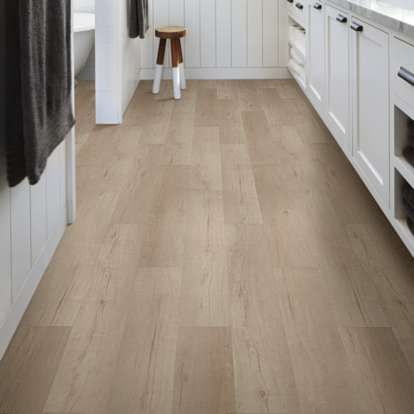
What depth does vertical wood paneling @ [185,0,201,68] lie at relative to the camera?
5293mm

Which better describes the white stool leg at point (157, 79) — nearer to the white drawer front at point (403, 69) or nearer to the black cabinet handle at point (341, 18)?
the black cabinet handle at point (341, 18)

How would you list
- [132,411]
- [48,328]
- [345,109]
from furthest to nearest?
[345,109]
[48,328]
[132,411]

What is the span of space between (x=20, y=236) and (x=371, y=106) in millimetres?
1339

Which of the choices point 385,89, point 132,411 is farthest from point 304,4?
point 132,411

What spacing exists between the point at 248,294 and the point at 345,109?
1259mm

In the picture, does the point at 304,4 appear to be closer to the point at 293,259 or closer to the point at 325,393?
the point at 293,259

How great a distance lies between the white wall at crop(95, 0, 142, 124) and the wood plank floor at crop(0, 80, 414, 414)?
676 millimetres

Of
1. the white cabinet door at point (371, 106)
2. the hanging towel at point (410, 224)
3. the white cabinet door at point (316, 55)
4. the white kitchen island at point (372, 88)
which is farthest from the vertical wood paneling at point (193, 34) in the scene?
the hanging towel at point (410, 224)

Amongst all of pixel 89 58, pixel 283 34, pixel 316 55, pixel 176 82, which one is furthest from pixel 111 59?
pixel 283 34

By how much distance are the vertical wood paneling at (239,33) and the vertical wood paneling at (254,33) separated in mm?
33

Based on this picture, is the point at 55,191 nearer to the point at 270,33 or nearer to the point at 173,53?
the point at 173,53

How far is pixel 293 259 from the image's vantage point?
2121 mm

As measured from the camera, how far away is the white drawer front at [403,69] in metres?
1.79

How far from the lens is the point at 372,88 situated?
91.0 inches
